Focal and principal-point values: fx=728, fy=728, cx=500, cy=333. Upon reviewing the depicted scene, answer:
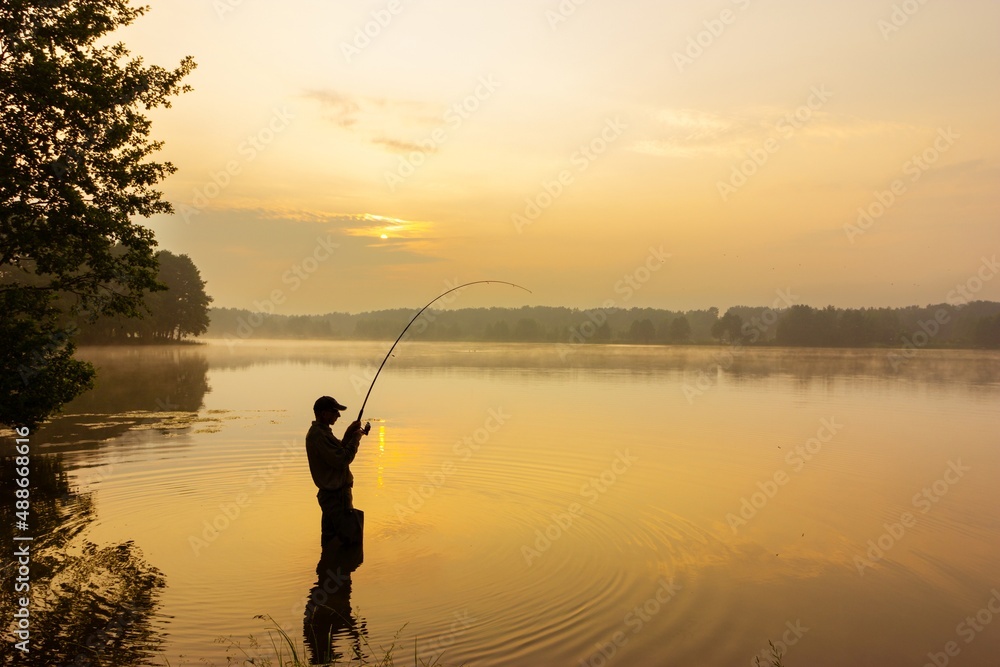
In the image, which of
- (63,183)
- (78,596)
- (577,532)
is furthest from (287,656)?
(63,183)

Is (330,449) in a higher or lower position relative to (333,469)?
higher

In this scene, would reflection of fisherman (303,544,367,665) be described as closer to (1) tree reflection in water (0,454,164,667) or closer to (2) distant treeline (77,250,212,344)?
(1) tree reflection in water (0,454,164,667)

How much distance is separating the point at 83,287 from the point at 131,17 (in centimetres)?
671

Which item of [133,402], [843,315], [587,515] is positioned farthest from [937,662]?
[843,315]

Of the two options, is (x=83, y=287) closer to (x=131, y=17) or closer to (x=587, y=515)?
(x=131, y=17)

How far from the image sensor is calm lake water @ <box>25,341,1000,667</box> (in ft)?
27.5

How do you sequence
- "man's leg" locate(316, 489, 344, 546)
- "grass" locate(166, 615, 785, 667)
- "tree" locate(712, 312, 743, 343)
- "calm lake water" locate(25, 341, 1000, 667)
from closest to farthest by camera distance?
"grass" locate(166, 615, 785, 667), "calm lake water" locate(25, 341, 1000, 667), "man's leg" locate(316, 489, 344, 546), "tree" locate(712, 312, 743, 343)

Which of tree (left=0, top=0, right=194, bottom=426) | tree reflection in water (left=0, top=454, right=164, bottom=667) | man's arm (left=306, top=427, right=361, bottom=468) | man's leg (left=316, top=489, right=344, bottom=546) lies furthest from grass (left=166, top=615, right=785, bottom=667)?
tree (left=0, top=0, right=194, bottom=426)

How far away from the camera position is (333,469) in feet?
34.2

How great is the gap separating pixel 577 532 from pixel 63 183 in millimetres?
13067

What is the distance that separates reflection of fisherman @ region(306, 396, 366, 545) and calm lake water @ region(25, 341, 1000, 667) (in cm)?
61

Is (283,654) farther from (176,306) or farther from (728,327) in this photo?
(728,327)

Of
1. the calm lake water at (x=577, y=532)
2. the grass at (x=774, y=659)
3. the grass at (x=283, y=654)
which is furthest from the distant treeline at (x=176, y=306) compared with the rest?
the grass at (x=774, y=659)

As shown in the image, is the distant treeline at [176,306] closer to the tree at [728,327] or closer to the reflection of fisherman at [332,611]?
the reflection of fisherman at [332,611]
